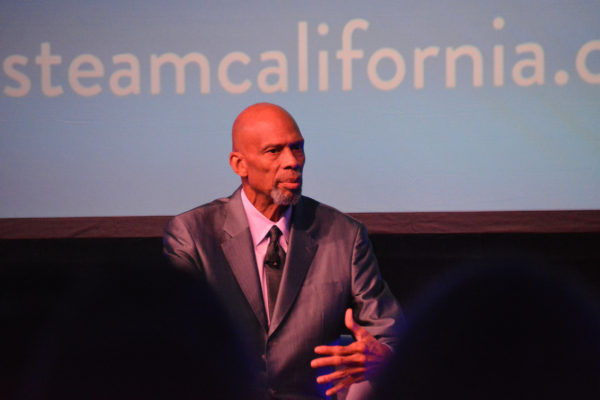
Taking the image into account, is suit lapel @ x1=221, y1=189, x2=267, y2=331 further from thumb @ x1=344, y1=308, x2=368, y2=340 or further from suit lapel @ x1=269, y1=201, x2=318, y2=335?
thumb @ x1=344, y1=308, x2=368, y2=340

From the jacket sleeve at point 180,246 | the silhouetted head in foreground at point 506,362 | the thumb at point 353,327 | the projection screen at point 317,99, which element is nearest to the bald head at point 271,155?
the jacket sleeve at point 180,246

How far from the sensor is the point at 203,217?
1483 mm

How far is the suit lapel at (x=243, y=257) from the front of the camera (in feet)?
4.47

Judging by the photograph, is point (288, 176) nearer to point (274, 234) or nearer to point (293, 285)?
point (274, 234)

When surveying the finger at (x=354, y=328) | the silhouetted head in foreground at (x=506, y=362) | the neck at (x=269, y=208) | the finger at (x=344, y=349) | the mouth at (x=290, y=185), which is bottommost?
the finger at (x=344, y=349)

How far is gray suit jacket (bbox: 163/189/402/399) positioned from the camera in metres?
1.34

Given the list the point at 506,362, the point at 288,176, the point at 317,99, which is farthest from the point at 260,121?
the point at 506,362

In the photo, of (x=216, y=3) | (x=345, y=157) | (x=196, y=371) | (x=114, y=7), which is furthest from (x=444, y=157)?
(x=196, y=371)

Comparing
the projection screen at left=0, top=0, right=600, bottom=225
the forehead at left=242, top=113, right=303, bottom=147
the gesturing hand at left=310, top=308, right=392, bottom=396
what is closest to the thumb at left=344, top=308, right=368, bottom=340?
the gesturing hand at left=310, top=308, right=392, bottom=396

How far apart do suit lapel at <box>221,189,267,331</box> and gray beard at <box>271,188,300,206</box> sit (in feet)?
0.31

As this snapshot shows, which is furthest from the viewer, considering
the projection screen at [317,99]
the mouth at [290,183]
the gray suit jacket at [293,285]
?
the projection screen at [317,99]

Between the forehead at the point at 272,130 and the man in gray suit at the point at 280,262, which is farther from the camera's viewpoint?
the forehead at the point at 272,130

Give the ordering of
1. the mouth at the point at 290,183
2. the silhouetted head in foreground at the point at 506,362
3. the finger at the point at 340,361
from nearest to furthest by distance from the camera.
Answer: the silhouetted head in foreground at the point at 506,362 < the finger at the point at 340,361 < the mouth at the point at 290,183

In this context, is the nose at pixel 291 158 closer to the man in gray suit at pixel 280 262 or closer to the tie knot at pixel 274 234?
the man in gray suit at pixel 280 262
